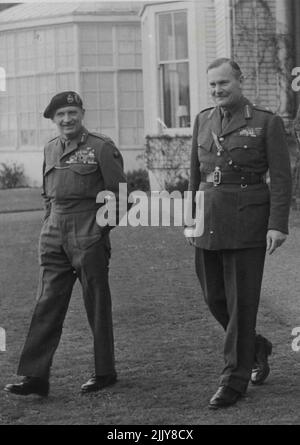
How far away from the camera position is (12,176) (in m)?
23.8

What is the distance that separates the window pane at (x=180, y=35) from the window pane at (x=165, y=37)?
0.15 metres

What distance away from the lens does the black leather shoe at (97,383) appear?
543 cm

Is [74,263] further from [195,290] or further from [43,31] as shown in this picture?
[43,31]

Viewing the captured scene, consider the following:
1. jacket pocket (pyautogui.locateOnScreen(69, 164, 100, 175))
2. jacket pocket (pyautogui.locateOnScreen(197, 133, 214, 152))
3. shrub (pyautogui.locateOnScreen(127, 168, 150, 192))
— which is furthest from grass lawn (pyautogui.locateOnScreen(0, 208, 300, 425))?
shrub (pyautogui.locateOnScreen(127, 168, 150, 192))

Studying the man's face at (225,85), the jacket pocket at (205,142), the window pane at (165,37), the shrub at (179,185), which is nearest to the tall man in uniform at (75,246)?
the jacket pocket at (205,142)

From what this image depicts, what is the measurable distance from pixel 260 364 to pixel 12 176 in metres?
18.9

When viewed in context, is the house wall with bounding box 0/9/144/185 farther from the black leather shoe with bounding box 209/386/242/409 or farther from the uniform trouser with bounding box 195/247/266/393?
the black leather shoe with bounding box 209/386/242/409

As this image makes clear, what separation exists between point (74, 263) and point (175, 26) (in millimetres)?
12735

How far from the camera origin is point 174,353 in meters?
6.38

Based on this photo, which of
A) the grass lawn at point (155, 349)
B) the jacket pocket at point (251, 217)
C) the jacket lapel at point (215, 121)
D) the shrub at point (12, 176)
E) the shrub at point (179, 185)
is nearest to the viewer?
the grass lawn at point (155, 349)

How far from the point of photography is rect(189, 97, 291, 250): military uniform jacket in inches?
203

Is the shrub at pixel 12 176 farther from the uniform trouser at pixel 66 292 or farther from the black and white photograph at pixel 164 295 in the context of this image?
the uniform trouser at pixel 66 292

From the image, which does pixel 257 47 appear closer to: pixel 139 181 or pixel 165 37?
pixel 165 37

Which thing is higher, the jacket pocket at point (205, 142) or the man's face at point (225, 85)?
the man's face at point (225, 85)
